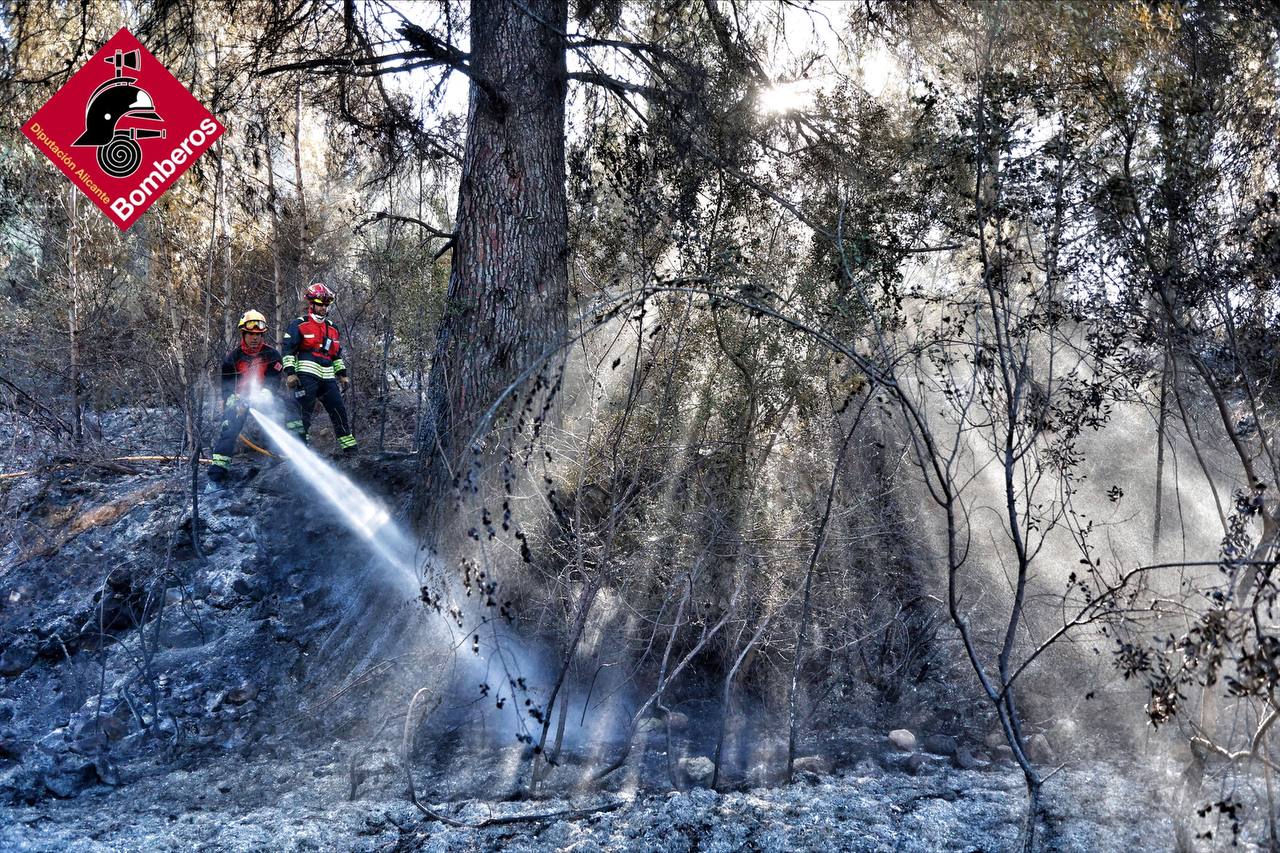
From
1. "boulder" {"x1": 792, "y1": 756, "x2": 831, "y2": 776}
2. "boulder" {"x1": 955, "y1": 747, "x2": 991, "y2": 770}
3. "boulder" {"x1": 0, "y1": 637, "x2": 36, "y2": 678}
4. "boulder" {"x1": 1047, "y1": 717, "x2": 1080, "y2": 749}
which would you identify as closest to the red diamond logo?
"boulder" {"x1": 0, "y1": 637, "x2": 36, "y2": 678}

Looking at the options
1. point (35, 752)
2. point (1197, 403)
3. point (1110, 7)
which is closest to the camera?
point (1110, 7)

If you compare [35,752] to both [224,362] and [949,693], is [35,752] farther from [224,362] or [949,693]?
[949,693]

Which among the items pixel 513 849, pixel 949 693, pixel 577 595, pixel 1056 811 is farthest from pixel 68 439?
pixel 1056 811

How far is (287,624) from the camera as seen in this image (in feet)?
23.2

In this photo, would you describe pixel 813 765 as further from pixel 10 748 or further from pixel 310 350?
pixel 310 350

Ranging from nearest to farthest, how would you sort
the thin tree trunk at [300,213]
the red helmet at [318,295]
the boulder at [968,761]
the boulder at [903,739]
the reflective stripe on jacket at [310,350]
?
the boulder at [968,761] → the boulder at [903,739] → the reflective stripe on jacket at [310,350] → the red helmet at [318,295] → the thin tree trunk at [300,213]

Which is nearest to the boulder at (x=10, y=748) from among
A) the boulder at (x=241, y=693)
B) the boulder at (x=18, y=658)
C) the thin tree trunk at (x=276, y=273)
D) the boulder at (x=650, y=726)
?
the boulder at (x=18, y=658)

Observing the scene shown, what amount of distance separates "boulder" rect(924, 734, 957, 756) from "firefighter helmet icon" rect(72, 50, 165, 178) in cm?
740

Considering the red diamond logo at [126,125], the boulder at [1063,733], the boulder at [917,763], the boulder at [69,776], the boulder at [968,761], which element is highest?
the red diamond logo at [126,125]

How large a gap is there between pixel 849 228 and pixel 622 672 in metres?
3.52

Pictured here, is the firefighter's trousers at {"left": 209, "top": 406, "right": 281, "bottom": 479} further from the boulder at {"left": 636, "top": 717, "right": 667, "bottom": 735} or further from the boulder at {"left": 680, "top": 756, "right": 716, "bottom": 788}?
the boulder at {"left": 680, "top": 756, "right": 716, "bottom": 788}

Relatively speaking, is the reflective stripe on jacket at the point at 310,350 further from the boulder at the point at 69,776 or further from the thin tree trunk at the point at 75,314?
the boulder at the point at 69,776

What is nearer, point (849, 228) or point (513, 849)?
point (513, 849)

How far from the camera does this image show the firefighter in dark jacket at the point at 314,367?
29.0ft
